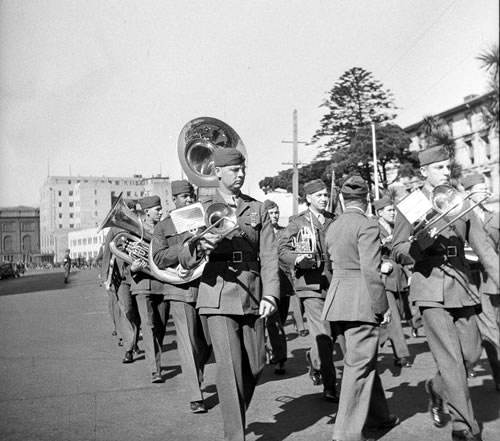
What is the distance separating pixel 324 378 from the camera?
7.25 m

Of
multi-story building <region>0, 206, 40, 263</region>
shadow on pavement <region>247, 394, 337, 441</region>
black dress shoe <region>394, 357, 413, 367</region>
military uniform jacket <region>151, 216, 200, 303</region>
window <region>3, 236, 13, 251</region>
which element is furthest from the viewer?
multi-story building <region>0, 206, 40, 263</region>

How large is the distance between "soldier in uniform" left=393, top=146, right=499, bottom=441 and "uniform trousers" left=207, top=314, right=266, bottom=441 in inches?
53.6

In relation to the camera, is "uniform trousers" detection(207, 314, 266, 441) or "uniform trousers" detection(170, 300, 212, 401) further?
"uniform trousers" detection(170, 300, 212, 401)

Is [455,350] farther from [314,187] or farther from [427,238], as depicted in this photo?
[314,187]


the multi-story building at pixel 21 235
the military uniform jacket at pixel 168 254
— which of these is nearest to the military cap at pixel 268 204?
the military uniform jacket at pixel 168 254

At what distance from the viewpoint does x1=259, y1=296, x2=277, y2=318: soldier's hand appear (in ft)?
17.8

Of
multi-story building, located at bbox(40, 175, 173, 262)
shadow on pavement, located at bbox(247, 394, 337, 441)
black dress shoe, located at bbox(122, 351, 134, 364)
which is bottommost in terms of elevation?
shadow on pavement, located at bbox(247, 394, 337, 441)

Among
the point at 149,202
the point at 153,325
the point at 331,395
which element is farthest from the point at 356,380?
the point at 149,202

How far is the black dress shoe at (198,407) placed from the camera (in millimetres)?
6934

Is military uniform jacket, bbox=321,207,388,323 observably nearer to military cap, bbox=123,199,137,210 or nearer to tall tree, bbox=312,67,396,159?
military cap, bbox=123,199,137,210

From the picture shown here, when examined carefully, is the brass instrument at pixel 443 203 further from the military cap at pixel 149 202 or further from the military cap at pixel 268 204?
the military cap at pixel 149 202

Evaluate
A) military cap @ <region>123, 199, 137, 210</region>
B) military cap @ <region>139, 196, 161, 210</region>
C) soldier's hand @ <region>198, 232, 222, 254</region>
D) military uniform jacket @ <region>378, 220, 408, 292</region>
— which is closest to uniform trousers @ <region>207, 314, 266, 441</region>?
soldier's hand @ <region>198, 232, 222, 254</region>

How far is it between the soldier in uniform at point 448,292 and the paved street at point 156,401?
494 millimetres

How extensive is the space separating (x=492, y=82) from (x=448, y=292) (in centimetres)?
253
